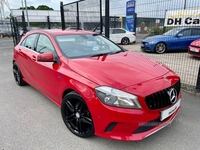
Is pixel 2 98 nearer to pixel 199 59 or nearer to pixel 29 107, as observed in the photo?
pixel 29 107

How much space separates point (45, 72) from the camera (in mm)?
3105

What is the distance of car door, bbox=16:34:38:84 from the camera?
12.5 ft

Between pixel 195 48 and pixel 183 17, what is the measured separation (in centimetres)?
305

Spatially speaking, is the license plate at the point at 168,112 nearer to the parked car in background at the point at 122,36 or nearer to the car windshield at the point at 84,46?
the car windshield at the point at 84,46

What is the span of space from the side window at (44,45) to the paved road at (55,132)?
1131 millimetres

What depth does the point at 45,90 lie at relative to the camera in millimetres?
3283

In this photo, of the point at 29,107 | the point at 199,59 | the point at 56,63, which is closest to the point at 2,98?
the point at 29,107

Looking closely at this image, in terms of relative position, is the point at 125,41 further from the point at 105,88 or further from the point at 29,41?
the point at 105,88

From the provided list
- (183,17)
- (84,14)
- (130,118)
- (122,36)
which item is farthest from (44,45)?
(122,36)

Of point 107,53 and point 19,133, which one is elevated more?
point 107,53

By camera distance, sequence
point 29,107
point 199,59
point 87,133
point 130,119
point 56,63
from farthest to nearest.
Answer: point 199,59, point 29,107, point 56,63, point 87,133, point 130,119

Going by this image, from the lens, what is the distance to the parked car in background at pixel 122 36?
12684 millimetres

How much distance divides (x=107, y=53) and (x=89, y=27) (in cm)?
486

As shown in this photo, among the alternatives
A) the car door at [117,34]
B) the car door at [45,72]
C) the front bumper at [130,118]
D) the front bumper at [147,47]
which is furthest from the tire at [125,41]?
the front bumper at [130,118]
